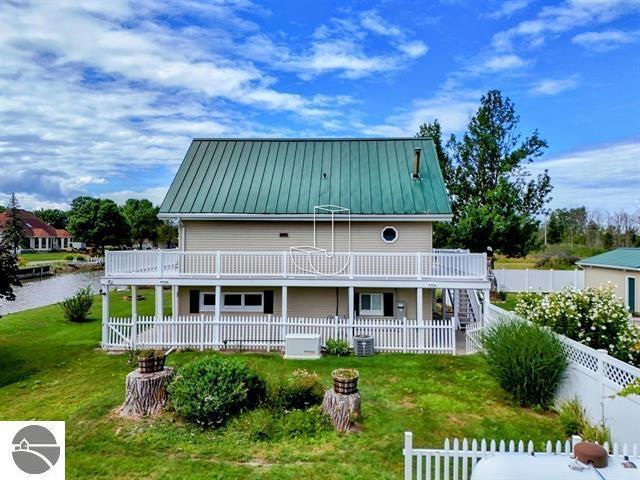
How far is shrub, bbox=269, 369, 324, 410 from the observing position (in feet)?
25.7

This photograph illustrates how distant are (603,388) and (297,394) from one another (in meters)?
5.52

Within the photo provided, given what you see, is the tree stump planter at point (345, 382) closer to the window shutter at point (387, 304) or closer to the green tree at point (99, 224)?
the window shutter at point (387, 304)

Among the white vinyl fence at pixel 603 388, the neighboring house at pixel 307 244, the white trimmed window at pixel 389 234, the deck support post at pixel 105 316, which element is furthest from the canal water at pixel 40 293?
the white vinyl fence at pixel 603 388

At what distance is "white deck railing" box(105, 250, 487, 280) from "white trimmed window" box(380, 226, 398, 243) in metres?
1.45

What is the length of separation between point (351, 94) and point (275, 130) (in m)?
6.01

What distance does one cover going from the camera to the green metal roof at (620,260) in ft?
68.3

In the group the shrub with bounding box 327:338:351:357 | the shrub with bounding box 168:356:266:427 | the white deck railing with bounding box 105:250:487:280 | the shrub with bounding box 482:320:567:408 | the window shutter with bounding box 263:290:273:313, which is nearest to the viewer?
the shrub with bounding box 168:356:266:427

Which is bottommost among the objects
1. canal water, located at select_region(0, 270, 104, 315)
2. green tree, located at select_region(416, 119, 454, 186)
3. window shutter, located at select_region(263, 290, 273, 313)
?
canal water, located at select_region(0, 270, 104, 315)

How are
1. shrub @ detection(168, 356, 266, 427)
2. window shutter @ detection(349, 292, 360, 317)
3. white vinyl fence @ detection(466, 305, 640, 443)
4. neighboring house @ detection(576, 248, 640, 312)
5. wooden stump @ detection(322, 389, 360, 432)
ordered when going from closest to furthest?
1. white vinyl fence @ detection(466, 305, 640, 443)
2. wooden stump @ detection(322, 389, 360, 432)
3. shrub @ detection(168, 356, 266, 427)
4. window shutter @ detection(349, 292, 360, 317)
5. neighboring house @ detection(576, 248, 640, 312)

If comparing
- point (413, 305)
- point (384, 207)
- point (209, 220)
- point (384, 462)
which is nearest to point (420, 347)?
point (413, 305)

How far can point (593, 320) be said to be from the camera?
8.72 metres

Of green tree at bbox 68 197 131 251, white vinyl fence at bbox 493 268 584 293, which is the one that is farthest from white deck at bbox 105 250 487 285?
green tree at bbox 68 197 131 251

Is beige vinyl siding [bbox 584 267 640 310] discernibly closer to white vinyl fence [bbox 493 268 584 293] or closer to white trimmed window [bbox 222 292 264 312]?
white vinyl fence [bbox 493 268 584 293]

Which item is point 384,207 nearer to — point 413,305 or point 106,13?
point 413,305
